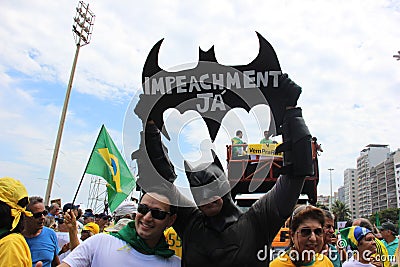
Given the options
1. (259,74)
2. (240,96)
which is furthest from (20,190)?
(259,74)

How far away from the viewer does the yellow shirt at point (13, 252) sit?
2.29 m

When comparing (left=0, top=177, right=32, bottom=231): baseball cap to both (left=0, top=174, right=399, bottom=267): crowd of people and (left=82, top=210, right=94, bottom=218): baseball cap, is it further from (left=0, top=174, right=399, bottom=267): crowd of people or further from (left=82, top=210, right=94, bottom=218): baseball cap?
(left=82, top=210, right=94, bottom=218): baseball cap

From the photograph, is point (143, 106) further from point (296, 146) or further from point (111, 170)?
point (111, 170)

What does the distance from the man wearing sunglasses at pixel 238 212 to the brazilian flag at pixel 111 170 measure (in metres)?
3.55

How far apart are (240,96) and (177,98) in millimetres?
393

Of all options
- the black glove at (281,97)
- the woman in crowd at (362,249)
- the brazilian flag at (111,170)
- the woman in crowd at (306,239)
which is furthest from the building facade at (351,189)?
the black glove at (281,97)

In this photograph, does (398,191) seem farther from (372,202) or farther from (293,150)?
(293,150)

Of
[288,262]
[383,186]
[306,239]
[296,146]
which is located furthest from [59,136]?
[383,186]

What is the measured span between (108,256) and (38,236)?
174 cm

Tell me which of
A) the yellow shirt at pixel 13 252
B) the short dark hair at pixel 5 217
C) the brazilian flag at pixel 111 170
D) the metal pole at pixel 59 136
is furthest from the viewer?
the metal pole at pixel 59 136

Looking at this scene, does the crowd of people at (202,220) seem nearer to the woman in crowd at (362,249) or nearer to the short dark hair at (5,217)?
the short dark hair at (5,217)

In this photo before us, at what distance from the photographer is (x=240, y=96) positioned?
2250mm

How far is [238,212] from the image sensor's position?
7.06 ft

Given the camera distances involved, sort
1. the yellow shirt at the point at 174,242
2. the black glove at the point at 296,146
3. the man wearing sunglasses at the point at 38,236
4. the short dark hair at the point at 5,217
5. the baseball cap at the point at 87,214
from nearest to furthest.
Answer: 1. the black glove at the point at 296,146
2. the short dark hair at the point at 5,217
3. the yellow shirt at the point at 174,242
4. the man wearing sunglasses at the point at 38,236
5. the baseball cap at the point at 87,214
